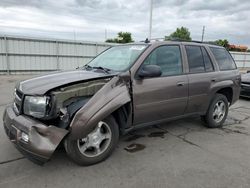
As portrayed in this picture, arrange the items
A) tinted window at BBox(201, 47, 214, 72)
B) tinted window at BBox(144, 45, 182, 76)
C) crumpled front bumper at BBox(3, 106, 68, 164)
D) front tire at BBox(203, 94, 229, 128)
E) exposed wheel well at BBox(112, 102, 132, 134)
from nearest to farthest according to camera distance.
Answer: crumpled front bumper at BBox(3, 106, 68, 164) < exposed wheel well at BBox(112, 102, 132, 134) < tinted window at BBox(144, 45, 182, 76) < tinted window at BBox(201, 47, 214, 72) < front tire at BBox(203, 94, 229, 128)

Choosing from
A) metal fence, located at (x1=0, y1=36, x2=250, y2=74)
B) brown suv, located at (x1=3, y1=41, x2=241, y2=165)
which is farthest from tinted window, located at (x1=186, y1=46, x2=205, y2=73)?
metal fence, located at (x1=0, y1=36, x2=250, y2=74)

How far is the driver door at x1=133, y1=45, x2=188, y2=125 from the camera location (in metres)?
3.58

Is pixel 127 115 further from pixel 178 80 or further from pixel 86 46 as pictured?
pixel 86 46

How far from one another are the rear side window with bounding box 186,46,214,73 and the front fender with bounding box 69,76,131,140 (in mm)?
1739

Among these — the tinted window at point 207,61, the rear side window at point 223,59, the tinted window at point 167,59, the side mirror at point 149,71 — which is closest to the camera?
the side mirror at point 149,71

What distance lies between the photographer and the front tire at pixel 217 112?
16.2 feet

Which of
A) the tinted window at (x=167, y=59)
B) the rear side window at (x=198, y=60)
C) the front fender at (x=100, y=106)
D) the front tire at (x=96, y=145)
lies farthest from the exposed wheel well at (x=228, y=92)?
the front tire at (x=96, y=145)

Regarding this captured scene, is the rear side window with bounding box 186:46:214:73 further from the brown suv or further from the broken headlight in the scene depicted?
the broken headlight

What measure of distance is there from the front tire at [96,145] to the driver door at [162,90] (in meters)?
0.51

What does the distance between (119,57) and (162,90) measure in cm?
100

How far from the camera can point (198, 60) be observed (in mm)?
4598

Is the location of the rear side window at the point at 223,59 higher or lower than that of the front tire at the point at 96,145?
higher

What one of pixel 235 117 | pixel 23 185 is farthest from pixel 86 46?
pixel 23 185

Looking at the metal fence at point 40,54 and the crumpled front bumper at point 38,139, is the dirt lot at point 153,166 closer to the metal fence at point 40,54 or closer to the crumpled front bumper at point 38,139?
the crumpled front bumper at point 38,139
